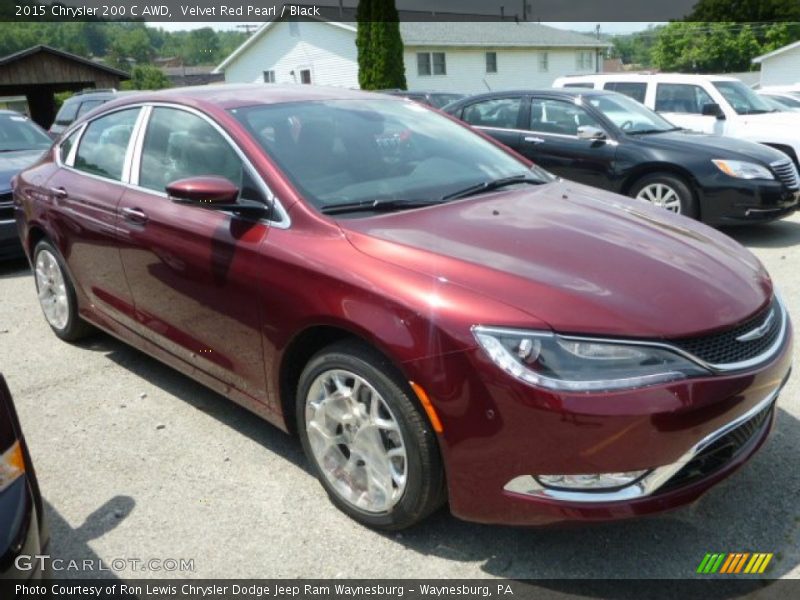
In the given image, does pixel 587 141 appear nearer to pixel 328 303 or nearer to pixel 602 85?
pixel 602 85

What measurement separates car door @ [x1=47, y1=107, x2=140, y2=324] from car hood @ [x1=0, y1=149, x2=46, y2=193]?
3.10 metres

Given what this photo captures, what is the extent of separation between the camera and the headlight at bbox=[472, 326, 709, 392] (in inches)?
90.0

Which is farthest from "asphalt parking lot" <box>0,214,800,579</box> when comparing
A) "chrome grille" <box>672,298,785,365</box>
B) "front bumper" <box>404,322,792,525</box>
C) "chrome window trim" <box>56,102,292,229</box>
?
"chrome window trim" <box>56,102,292,229</box>

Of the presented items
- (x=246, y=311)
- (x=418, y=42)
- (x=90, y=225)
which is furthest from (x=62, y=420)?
(x=418, y=42)

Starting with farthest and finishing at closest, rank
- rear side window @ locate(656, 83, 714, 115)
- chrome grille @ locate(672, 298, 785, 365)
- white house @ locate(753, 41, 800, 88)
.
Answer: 1. white house @ locate(753, 41, 800, 88)
2. rear side window @ locate(656, 83, 714, 115)
3. chrome grille @ locate(672, 298, 785, 365)

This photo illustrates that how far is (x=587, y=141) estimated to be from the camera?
818 centimetres

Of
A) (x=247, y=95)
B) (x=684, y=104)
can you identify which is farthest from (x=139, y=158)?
(x=684, y=104)

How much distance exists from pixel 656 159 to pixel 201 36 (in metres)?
57.5

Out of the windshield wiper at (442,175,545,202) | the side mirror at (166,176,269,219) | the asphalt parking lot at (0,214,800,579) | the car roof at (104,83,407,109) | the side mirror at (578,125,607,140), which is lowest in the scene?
the asphalt parking lot at (0,214,800,579)

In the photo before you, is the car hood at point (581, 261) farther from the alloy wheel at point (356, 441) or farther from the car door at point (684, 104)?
the car door at point (684, 104)

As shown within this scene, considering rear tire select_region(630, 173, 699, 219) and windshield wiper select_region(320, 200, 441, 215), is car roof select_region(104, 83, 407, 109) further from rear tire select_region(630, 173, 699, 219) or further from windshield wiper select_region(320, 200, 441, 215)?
rear tire select_region(630, 173, 699, 219)

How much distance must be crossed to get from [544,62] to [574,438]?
3887cm

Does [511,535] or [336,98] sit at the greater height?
[336,98]

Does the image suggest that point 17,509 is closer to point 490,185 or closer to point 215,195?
point 215,195
